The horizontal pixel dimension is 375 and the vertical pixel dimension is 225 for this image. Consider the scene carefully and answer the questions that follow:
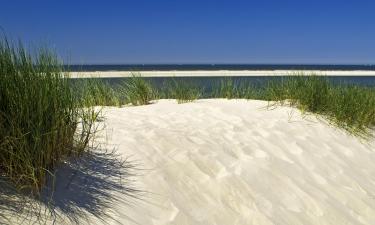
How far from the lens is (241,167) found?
13.8 feet

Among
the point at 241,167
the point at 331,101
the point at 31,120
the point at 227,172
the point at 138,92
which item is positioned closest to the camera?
the point at 31,120

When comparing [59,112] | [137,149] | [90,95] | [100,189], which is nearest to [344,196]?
[137,149]

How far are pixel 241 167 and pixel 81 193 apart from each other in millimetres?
1611

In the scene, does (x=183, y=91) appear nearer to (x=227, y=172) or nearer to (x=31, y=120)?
(x=227, y=172)

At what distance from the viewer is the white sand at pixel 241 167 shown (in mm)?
3500

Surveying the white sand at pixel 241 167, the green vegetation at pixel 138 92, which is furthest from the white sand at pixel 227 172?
the green vegetation at pixel 138 92

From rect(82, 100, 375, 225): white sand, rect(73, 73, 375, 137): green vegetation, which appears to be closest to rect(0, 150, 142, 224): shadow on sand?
rect(82, 100, 375, 225): white sand

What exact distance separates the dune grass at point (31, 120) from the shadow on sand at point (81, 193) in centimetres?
8

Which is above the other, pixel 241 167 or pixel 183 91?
pixel 183 91

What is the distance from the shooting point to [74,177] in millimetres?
3359

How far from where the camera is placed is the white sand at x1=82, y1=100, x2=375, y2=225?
11.5 ft

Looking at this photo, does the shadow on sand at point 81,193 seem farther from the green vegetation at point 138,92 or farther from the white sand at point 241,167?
the green vegetation at point 138,92

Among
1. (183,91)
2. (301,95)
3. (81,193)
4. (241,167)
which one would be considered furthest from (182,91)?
(81,193)

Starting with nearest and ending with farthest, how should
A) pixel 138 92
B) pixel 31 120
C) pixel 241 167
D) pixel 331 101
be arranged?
pixel 31 120 → pixel 241 167 → pixel 331 101 → pixel 138 92
